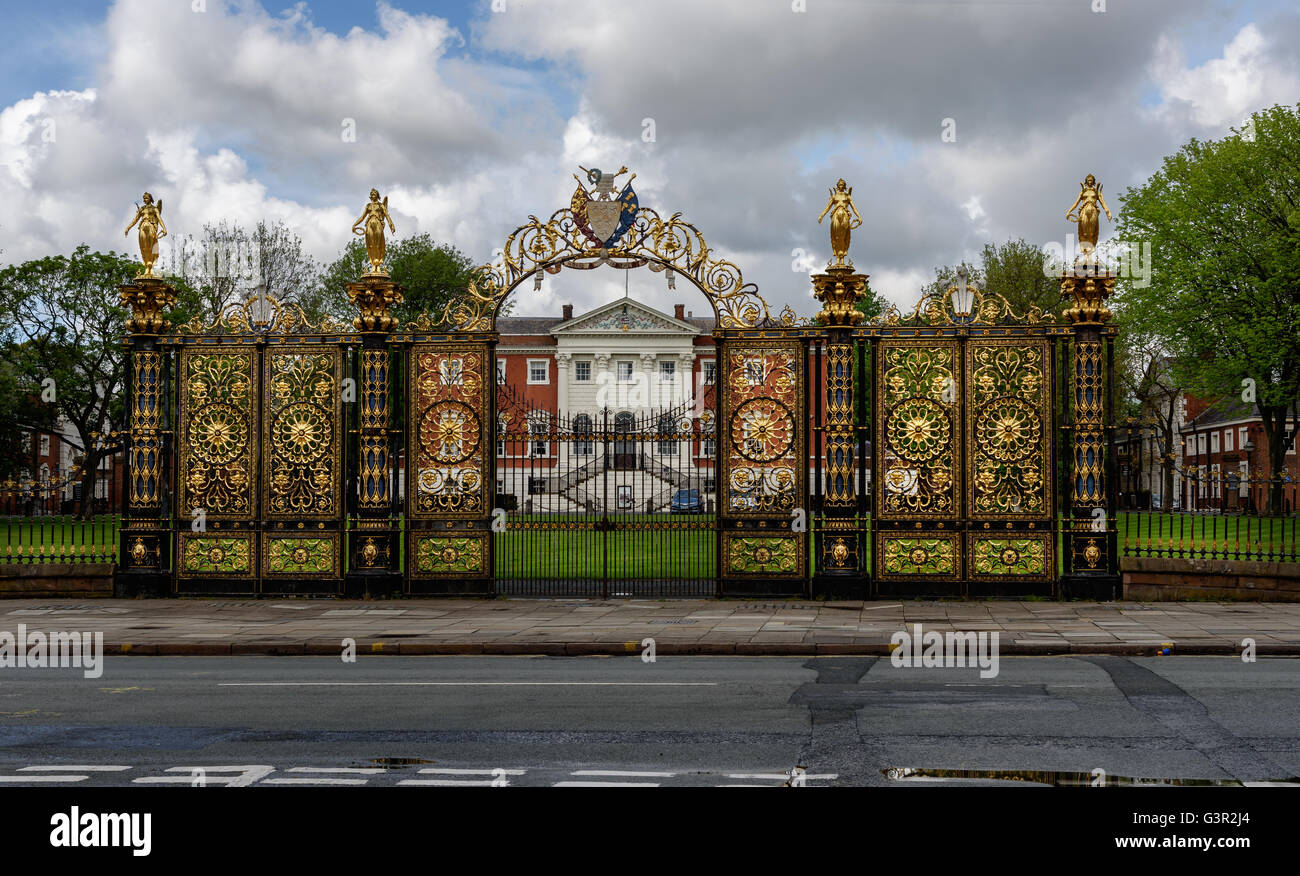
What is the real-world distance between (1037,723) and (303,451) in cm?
1349

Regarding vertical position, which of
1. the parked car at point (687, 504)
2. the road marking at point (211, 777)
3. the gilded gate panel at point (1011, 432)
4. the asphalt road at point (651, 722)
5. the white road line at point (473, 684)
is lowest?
the white road line at point (473, 684)

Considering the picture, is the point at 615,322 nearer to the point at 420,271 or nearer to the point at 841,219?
the point at 420,271

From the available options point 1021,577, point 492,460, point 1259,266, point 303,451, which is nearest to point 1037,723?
point 1021,577

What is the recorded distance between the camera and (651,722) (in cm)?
902

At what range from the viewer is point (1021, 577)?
1811 cm

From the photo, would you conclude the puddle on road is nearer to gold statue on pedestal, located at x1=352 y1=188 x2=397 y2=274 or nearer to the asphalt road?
the asphalt road

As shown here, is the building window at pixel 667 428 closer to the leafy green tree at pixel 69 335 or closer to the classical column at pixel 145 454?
the classical column at pixel 145 454

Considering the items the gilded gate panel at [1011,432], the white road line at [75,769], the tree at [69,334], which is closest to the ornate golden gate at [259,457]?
the gilded gate panel at [1011,432]

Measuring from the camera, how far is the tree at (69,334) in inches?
1962

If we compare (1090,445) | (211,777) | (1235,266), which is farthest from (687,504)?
(1235,266)

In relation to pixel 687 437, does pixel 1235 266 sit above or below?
above

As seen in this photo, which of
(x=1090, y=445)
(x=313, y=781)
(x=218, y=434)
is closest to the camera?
(x=313, y=781)

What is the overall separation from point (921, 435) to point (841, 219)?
3.49m

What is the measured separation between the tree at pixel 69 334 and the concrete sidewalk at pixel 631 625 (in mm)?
33730
